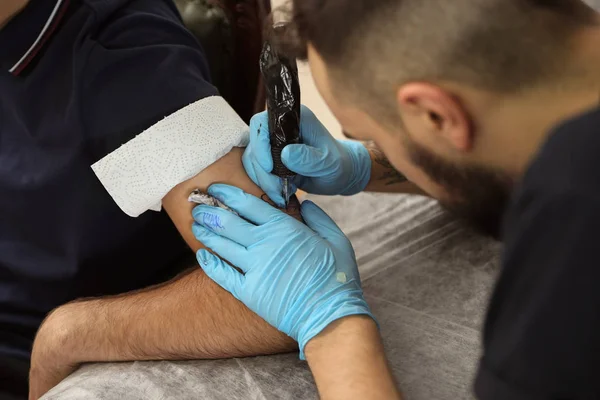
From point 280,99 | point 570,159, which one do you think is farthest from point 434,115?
point 280,99

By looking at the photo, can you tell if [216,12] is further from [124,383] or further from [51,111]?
[124,383]

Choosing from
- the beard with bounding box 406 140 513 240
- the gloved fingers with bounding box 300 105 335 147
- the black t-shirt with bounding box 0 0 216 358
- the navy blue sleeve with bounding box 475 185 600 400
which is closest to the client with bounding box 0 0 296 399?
the black t-shirt with bounding box 0 0 216 358

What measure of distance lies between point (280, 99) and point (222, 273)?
11.3 inches

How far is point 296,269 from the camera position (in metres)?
0.88

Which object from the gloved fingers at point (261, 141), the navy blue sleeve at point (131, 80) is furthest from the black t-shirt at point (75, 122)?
the gloved fingers at point (261, 141)

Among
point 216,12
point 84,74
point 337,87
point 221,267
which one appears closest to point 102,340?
point 221,267

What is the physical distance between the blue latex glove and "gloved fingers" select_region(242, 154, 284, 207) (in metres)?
0.04

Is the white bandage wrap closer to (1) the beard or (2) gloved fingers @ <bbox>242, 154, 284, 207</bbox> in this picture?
(2) gloved fingers @ <bbox>242, 154, 284, 207</bbox>

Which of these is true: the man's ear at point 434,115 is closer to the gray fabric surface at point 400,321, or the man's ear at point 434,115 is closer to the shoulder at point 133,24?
the gray fabric surface at point 400,321

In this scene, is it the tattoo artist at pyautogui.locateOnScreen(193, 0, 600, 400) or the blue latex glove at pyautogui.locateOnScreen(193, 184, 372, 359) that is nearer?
the tattoo artist at pyautogui.locateOnScreen(193, 0, 600, 400)

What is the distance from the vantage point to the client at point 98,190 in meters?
0.94

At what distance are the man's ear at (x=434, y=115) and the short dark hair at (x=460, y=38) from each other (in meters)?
0.02

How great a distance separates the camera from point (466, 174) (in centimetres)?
68

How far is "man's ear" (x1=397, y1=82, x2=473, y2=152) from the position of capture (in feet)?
1.99
